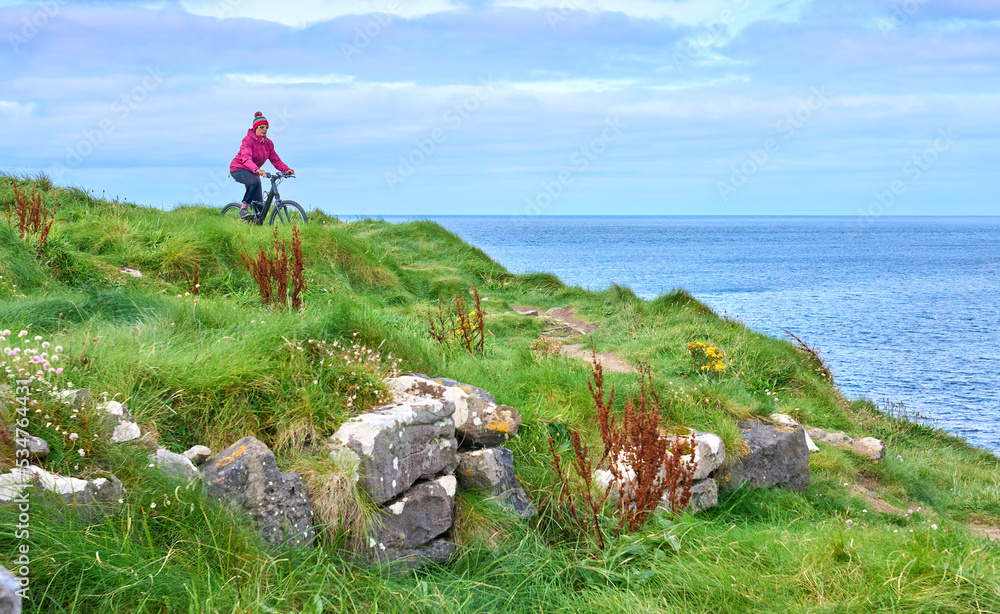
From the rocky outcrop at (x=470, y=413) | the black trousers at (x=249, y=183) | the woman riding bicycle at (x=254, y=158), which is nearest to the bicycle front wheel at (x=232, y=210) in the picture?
the black trousers at (x=249, y=183)

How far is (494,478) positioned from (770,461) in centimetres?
302

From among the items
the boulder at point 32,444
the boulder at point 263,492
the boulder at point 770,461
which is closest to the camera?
the boulder at point 32,444

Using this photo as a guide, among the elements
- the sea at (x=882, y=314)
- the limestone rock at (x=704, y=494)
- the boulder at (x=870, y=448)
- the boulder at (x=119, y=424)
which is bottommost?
the sea at (x=882, y=314)

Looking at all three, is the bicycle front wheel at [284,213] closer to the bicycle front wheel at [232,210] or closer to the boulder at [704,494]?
the bicycle front wheel at [232,210]

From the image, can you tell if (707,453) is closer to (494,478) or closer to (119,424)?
(494,478)

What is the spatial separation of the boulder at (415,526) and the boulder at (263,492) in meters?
0.45

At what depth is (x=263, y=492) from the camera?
3982 mm

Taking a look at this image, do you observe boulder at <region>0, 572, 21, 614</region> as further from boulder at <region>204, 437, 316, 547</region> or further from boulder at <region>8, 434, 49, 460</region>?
boulder at <region>204, 437, 316, 547</region>

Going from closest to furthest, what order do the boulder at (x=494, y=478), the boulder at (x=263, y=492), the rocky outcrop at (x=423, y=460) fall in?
the boulder at (x=263, y=492), the rocky outcrop at (x=423, y=460), the boulder at (x=494, y=478)

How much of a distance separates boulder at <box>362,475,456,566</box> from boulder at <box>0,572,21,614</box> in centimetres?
185

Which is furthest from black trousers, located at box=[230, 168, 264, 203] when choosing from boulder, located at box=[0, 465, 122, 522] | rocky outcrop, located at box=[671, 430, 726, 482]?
boulder, located at box=[0, 465, 122, 522]

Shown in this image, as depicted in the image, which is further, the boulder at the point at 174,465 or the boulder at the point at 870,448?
the boulder at the point at 870,448

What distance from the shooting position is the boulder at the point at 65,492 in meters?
3.23

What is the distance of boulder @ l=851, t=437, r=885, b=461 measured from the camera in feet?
27.5
